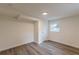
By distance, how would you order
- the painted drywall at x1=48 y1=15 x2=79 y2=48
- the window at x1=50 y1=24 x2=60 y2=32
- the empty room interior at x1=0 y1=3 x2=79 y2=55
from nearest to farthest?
1. the empty room interior at x1=0 y1=3 x2=79 y2=55
2. the painted drywall at x1=48 y1=15 x2=79 y2=48
3. the window at x1=50 y1=24 x2=60 y2=32

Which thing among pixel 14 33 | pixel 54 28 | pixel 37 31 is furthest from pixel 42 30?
pixel 14 33

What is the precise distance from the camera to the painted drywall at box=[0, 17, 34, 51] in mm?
4031

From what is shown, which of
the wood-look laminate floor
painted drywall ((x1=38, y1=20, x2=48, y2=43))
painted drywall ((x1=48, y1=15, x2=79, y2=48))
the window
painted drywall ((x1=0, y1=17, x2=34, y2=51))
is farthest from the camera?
the window

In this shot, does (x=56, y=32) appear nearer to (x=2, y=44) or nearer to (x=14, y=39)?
(x=14, y=39)

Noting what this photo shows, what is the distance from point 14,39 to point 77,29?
11.9 ft

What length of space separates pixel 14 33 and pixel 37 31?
166cm

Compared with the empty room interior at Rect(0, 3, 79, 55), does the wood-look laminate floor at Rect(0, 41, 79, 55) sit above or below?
below

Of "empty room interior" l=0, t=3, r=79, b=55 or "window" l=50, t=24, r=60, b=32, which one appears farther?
"window" l=50, t=24, r=60, b=32

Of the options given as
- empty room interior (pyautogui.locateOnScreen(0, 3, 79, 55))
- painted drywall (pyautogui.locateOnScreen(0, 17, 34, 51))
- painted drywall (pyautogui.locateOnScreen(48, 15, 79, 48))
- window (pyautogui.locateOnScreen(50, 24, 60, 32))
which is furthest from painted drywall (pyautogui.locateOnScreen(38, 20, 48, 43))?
painted drywall (pyautogui.locateOnScreen(48, 15, 79, 48))

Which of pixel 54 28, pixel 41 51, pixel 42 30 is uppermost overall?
pixel 54 28

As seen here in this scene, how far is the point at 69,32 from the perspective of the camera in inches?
200

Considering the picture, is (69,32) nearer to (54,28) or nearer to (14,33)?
(54,28)

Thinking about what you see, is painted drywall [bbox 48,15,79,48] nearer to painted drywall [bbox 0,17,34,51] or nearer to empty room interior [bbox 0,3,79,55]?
empty room interior [bbox 0,3,79,55]
